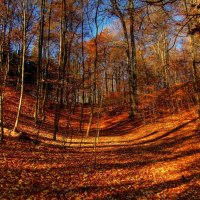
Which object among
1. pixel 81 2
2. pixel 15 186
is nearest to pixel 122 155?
pixel 15 186

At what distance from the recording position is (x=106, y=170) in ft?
31.3

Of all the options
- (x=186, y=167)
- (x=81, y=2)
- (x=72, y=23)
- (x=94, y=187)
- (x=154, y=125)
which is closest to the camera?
(x=94, y=187)

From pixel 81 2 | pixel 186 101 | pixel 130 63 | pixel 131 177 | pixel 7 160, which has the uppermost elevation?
pixel 81 2

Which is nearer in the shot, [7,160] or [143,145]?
[7,160]

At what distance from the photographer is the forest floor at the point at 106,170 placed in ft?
22.9

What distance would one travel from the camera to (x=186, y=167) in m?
9.36

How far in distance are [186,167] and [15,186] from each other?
6257mm

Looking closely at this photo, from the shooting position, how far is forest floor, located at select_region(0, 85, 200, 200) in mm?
6980

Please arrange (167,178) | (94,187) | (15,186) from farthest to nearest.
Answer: (167,178) → (94,187) → (15,186)

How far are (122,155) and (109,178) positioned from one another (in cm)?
352

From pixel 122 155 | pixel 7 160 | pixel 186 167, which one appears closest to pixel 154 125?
pixel 122 155

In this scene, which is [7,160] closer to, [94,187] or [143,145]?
[94,187]

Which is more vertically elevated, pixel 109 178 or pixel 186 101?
pixel 186 101

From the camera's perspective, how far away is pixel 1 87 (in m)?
10.6
